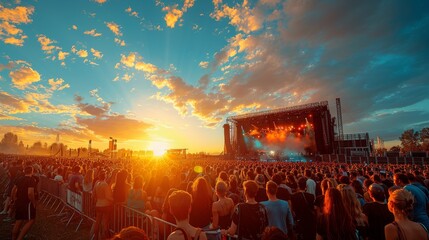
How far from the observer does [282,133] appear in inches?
1811

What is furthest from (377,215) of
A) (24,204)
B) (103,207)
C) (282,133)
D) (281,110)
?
(282,133)

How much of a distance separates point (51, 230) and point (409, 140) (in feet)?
435

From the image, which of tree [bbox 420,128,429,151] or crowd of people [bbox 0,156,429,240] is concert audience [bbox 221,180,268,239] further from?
tree [bbox 420,128,429,151]

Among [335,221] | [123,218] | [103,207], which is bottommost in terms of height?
[123,218]

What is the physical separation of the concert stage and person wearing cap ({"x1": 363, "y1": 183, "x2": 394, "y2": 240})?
36.3 meters

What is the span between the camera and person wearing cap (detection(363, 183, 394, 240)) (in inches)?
139

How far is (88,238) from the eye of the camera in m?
7.05

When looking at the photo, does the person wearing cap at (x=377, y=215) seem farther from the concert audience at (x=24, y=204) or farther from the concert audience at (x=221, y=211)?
the concert audience at (x=24, y=204)

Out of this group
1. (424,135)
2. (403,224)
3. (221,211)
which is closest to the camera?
(403,224)

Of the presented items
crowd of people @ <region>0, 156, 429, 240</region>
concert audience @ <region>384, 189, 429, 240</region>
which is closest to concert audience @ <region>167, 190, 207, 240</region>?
crowd of people @ <region>0, 156, 429, 240</region>

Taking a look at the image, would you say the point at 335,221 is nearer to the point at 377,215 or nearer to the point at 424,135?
the point at 377,215

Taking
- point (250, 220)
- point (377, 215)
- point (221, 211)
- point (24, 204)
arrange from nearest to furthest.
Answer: point (250, 220) → point (377, 215) → point (221, 211) → point (24, 204)

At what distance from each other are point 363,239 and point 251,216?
1.97 metres

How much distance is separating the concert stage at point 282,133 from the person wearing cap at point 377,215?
3629cm
